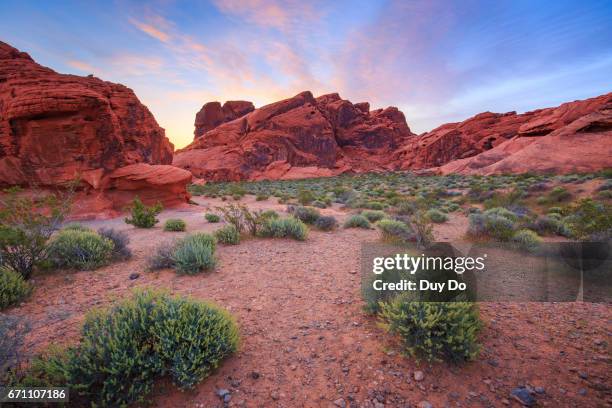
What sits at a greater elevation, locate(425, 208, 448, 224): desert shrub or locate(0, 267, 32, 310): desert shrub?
locate(425, 208, 448, 224): desert shrub

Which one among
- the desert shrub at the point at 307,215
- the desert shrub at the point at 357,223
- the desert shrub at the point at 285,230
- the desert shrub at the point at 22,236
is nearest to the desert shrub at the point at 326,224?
the desert shrub at the point at 357,223

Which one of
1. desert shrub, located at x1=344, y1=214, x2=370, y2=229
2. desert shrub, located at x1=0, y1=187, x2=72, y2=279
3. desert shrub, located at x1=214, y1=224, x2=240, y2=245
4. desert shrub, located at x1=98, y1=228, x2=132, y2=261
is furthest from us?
desert shrub, located at x1=344, y1=214, x2=370, y2=229

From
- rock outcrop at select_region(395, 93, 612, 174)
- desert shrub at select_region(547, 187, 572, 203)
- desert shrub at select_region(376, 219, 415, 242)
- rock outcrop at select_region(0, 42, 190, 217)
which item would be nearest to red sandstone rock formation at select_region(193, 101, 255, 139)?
rock outcrop at select_region(395, 93, 612, 174)

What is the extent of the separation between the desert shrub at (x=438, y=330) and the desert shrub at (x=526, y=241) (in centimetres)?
418

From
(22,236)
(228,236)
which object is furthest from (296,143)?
(22,236)

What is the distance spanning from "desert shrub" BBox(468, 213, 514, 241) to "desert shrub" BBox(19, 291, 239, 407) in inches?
253

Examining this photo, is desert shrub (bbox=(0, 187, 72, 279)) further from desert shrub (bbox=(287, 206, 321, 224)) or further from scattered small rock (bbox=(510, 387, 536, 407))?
scattered small rock (bbox=(510, 387, 536, 407))

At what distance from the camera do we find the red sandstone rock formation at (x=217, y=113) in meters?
66.1

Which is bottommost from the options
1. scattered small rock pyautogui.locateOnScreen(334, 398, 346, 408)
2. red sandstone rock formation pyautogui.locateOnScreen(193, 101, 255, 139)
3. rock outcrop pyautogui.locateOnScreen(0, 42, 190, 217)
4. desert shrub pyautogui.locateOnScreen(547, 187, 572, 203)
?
scattered small rock pyautogui.locateOnScreen(334, 398, 346, 408)

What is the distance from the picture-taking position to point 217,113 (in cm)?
6625

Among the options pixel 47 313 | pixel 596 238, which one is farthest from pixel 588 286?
pixel 47 313

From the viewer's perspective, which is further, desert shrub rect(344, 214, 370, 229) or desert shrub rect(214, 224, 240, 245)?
desert shrub rect(344, 214, 370, 229)

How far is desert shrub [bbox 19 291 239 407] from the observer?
85.1 inches

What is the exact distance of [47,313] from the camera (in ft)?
11.6
